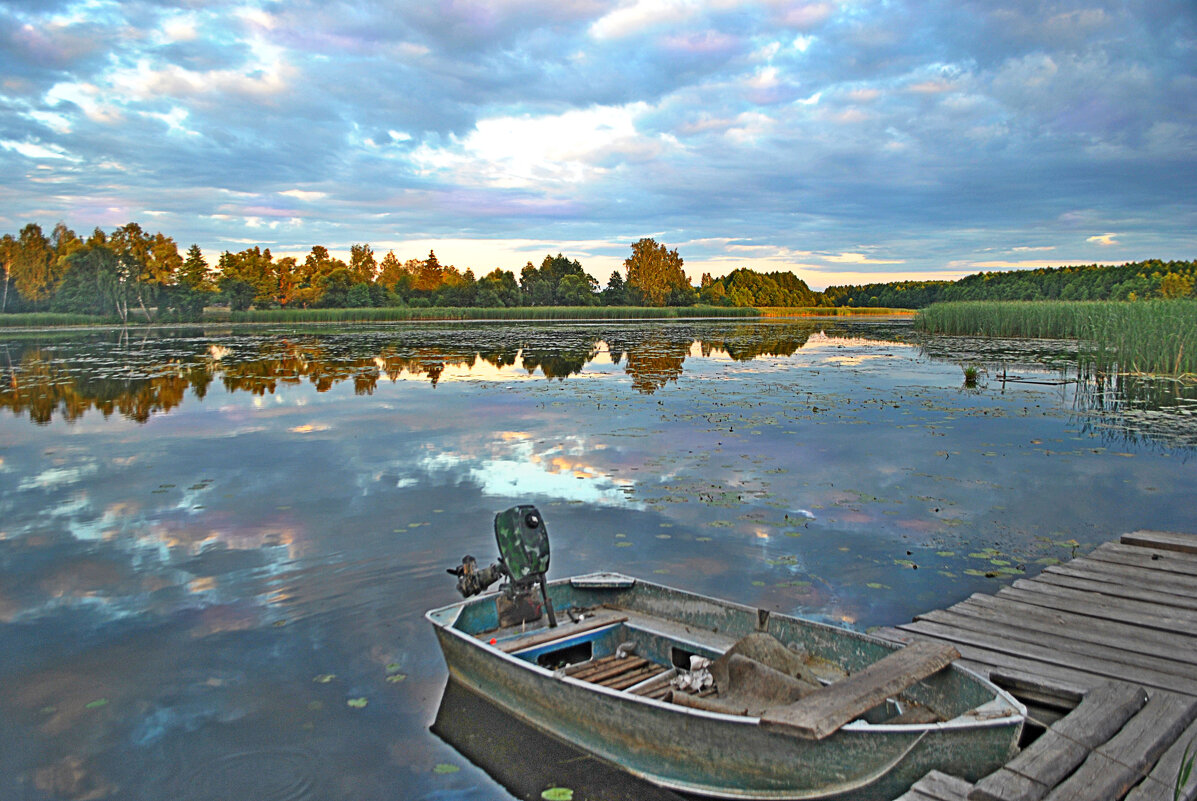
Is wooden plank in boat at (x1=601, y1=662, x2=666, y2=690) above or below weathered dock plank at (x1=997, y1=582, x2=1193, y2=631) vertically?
below

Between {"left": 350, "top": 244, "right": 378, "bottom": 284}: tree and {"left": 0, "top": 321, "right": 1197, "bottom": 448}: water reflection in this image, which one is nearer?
{"left": 0, "top": 321, "right": 1197, "bottom": 448}: water reflection

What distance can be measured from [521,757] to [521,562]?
1.27 metres

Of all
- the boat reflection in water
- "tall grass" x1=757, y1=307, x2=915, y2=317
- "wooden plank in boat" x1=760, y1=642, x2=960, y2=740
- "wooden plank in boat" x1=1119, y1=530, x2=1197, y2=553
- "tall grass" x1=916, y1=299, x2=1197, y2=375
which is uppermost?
"tall grass" x1=757, y1=307, x2=915, y2=317

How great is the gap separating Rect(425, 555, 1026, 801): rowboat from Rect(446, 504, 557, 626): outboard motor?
0.06ft

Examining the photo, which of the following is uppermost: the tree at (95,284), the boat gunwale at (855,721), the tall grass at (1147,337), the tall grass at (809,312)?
the tree at (95,284)

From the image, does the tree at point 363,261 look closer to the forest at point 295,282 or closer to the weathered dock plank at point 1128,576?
the forest at point 295,282

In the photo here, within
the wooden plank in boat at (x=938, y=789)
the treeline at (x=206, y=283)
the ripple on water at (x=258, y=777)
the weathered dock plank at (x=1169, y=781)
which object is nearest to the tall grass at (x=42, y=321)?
the treeline at (x=206, y=283)

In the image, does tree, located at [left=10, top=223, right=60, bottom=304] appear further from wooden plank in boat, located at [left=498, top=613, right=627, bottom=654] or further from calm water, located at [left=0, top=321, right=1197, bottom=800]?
wooden plank in boat, located at [left=498, top=613, right=627, bottom=654]

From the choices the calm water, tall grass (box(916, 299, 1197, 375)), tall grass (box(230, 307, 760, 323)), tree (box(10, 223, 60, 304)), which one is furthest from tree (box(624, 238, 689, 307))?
the calm water

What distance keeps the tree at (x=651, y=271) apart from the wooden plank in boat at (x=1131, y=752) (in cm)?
11791

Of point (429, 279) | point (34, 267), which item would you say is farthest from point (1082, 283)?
point (34, 267)

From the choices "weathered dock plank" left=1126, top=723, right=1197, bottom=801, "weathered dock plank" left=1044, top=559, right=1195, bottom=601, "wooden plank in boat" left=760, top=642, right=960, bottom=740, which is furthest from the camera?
"weathered dock plank" left=1044, top=559, right=1195, bottom=601

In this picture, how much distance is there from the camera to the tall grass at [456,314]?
71.2 m

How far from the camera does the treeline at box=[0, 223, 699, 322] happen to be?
3524 inches
